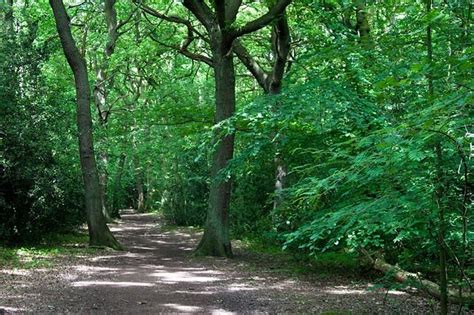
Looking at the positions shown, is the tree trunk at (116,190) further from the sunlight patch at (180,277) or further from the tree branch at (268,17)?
the sunlight patch at (180,277)

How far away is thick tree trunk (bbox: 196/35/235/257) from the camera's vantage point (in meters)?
13.6

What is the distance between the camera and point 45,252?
13180 mm

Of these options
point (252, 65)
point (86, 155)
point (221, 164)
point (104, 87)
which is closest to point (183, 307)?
point (221, 164)

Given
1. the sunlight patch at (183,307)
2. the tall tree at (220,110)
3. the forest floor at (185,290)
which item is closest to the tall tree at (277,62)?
the tall tree at (220,110)

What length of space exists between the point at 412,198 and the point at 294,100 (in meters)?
3.73

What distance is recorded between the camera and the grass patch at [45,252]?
36.6 ft

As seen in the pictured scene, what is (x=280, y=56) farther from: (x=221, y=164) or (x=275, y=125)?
(x=275, y=125)

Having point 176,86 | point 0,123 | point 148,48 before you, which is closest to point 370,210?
point 0,123

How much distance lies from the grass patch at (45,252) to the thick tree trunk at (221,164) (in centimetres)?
356

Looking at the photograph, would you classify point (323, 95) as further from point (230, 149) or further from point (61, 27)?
point (61, 27)

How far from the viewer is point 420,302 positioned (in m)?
8.06

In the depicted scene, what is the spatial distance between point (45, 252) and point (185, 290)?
612 cm

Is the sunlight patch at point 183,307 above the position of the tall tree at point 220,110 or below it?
below

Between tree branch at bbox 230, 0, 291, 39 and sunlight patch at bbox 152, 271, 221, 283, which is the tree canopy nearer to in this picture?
tree branch at bbox 230, 0, 291, 39
